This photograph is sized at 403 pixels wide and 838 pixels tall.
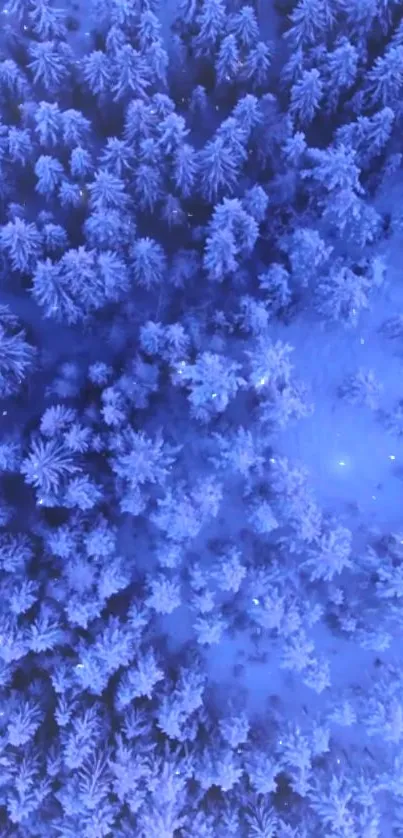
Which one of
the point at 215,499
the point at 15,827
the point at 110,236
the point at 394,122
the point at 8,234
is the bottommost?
the point at 15,827

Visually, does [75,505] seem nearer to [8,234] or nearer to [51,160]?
[8,234]

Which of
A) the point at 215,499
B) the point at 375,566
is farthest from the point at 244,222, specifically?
the point at 375,566

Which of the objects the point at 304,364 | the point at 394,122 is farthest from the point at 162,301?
the point at 394,122

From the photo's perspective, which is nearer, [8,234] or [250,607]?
[8,234]

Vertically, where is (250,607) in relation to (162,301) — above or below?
below

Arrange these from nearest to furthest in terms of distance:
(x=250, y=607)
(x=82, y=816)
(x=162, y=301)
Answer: (x=82, y=816)
(x=250, y=607)
(x=162, y=301)

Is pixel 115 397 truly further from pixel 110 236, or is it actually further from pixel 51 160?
pixel 51 160

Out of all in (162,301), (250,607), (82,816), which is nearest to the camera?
(82,816)
